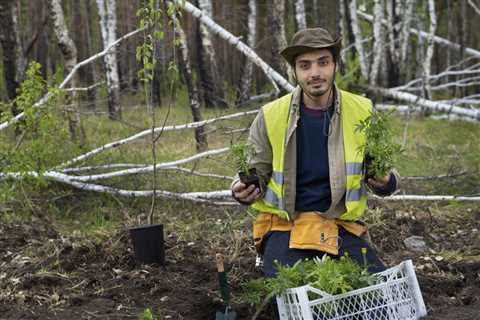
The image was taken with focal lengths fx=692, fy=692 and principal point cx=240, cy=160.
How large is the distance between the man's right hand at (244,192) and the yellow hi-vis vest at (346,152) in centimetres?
13

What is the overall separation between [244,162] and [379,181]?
638 mm

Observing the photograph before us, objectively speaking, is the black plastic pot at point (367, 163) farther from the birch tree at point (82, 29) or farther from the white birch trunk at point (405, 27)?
the birch tree at point (82, 29)

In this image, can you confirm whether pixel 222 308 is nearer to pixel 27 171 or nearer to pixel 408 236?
pixel 408 236

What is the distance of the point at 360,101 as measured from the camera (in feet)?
11.4

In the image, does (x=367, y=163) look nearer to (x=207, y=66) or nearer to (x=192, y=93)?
(x=192, y=93)

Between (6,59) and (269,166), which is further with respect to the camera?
(6,59)

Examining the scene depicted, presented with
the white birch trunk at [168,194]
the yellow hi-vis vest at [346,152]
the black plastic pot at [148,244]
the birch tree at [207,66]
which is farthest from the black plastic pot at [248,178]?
the birch tree at [207,66]

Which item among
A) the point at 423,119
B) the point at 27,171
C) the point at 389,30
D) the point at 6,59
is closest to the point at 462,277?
the point at 27,171

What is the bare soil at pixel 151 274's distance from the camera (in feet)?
11.3

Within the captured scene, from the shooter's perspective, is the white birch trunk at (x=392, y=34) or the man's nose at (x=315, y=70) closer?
the man's nose at (x=315, y=70)

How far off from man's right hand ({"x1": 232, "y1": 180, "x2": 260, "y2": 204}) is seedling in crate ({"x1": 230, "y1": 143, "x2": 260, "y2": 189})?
2 centimetres

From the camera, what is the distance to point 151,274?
3.86 meters

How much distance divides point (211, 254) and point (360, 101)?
1513 millimetres

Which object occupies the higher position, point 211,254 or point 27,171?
point 27,171
